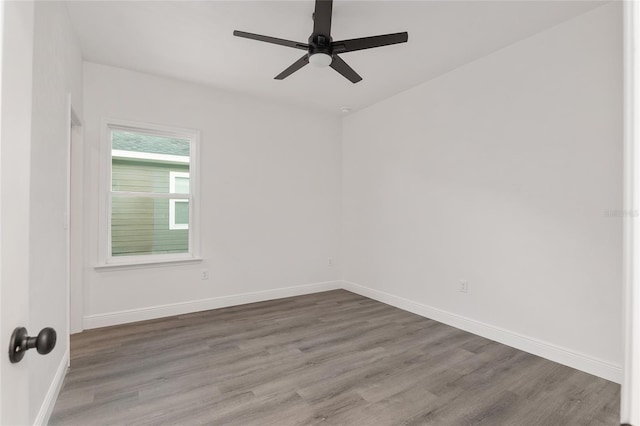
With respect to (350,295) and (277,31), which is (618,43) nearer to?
(277,31)

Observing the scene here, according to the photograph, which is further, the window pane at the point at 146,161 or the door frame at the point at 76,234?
Answer: the window pane at the point at 146,161

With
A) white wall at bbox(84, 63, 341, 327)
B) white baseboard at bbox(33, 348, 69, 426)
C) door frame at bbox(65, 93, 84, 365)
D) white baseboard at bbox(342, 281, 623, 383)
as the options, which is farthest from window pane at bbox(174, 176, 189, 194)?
white baseboard at bbox(342, 281, 623, 383)

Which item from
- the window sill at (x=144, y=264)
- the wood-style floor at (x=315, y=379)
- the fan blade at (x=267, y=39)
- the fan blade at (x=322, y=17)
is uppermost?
the fan blade at (x=322, y=17)

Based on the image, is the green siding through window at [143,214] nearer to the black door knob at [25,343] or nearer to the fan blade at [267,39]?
the fan blade at [267,39]

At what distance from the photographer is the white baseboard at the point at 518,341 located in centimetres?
245

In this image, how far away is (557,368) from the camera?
260 centimetres

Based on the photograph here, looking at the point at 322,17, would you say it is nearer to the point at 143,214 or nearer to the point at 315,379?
the point at 315,379

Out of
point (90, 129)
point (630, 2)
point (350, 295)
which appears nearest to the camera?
point (630, 2)

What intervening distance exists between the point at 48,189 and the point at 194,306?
7.91ft

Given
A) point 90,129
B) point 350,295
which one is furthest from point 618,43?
point 90,129

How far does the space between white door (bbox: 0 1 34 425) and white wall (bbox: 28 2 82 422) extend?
1279mm

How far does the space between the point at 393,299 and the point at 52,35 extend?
4.29 metres

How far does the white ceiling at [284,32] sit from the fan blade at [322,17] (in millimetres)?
408

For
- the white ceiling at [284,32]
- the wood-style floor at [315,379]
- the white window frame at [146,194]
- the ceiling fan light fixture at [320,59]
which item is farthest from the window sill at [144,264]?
the ceiling fan light fixture at [320,59]
